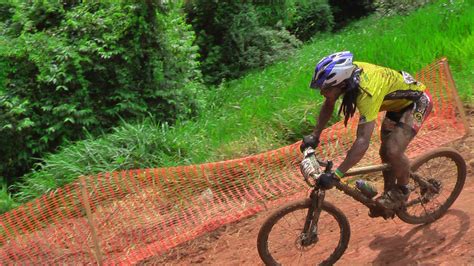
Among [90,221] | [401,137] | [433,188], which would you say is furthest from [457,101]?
[90,221]

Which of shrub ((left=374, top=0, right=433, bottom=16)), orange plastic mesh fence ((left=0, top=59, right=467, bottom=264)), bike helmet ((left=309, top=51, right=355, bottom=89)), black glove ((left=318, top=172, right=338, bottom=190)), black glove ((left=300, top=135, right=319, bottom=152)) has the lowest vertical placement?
shrub ((left=374, top=0, right=433, bottom=16))

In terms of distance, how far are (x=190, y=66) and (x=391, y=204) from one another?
6.33 m

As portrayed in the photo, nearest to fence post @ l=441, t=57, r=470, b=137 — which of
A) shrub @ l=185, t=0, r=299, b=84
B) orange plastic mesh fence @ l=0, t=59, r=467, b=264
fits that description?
orange plastic mesh fence @ l=0, t=59, r=467, b=264

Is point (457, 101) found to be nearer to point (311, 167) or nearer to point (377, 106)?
point (377, 106)

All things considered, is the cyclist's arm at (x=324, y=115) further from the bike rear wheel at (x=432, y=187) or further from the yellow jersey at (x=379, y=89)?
the bike rear wheel at (x=432, y=187)

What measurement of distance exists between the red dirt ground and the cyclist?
0.39 metres

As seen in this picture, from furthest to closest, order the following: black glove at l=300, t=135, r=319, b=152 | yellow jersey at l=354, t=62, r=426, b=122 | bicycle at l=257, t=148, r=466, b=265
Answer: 1. black glove at l=300, t=135, r=319, b=152
2. bicycle at l=257, t=148, r=466, b=265
3. yellow jersey at l=354, t=62, r=426, b=122

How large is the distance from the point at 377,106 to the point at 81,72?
5.69m

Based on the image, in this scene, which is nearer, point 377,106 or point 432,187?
point 377,106

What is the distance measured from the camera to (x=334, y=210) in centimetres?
394

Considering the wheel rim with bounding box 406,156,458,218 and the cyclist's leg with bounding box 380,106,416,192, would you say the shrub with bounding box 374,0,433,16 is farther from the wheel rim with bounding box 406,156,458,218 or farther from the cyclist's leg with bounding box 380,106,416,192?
the cyclist's leg with bounding box 380,106,416,192

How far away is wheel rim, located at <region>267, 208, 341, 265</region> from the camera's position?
394 centimetres

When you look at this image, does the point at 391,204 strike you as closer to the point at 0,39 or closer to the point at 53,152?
the point at 53,152

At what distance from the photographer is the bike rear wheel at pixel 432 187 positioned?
436cm
